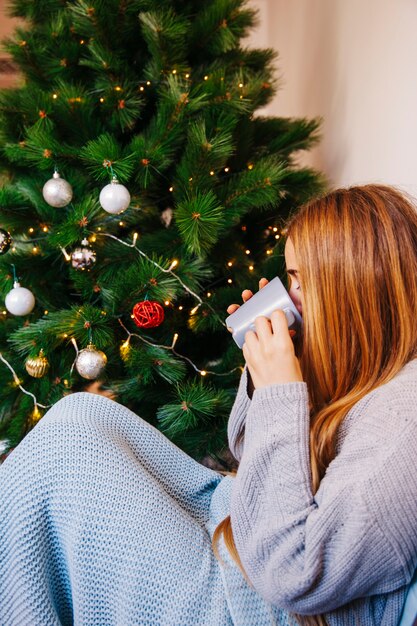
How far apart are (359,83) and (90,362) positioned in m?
0.89

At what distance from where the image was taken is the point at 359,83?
1250 millimetres

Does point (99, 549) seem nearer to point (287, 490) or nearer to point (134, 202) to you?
point (287, 490)

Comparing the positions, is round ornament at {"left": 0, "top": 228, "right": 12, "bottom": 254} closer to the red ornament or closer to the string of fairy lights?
the string of fairy lights

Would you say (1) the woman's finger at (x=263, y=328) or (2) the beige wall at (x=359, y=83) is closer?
(1) the woman's finger at (x=263, y=328)

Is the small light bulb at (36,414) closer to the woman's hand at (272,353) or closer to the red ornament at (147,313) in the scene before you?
the red ornament at (147,313)

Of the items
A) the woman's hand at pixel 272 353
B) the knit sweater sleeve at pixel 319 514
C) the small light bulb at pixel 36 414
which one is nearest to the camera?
the knit sweater sleeve at pixel 319 514

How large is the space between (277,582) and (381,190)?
0.48 m

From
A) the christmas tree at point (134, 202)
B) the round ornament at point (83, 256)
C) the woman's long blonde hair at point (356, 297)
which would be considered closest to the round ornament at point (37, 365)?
the christmas tree at point (134, 202)

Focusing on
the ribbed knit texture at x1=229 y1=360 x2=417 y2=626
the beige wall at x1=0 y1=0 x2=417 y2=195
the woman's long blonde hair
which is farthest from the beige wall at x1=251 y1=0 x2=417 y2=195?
the ribbed knit texture at x1=229 y1=360 x2=417 y2=626

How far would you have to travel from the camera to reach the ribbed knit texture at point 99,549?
0.59 metres

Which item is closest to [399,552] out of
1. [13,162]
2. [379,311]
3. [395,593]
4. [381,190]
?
[395,593]

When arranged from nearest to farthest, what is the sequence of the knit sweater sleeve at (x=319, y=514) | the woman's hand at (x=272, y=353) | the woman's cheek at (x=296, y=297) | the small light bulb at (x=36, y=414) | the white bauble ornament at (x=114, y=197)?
the knit sweater sleeve at (x=319, y=514)
the woman's hand at (x=272, y=353)
the woman's cheek at (x=296, y=297)
the white bauble ornament at (x=114, y=197)
the small light bulb at (x=36, y=414)

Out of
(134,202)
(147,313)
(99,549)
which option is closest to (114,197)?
(134,202)

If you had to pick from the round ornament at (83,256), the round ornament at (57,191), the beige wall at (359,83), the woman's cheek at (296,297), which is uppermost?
the beige wall at (359,83)
